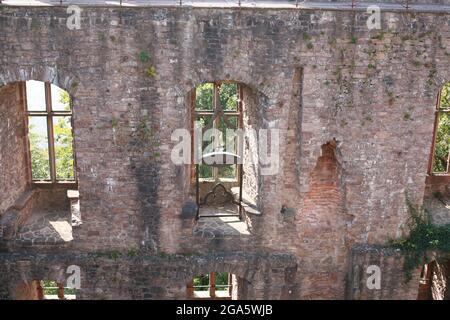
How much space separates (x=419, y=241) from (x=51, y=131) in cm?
736

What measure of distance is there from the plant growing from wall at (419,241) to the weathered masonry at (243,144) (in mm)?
A: 196

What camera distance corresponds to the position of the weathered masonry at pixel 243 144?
30.5 ft

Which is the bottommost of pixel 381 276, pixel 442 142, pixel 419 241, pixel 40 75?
pixel 381 276

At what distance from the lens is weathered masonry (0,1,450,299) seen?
9281mm

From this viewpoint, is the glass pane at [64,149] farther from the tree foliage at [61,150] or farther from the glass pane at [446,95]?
the glass pane at [446,95]

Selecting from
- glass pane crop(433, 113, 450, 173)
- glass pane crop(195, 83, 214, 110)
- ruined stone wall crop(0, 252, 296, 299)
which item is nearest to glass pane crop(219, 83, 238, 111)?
glass pane crop(195, 83, 214, 110)

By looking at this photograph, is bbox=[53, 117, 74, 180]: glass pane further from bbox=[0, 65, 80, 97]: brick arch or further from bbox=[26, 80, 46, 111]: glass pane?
bbox=[0, 65, 80, 97]: brick arch

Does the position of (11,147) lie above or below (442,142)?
above

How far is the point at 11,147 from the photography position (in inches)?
417

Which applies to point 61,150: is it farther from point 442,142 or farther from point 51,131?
point 442,142

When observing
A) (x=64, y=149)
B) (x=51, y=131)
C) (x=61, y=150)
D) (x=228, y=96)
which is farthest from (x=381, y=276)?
(x=61, y=150)

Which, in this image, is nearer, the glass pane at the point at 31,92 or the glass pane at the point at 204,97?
the glass pane at the point at 31,92

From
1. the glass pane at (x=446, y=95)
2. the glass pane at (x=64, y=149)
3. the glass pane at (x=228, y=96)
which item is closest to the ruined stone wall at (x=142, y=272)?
the glass pane at (x=446, y=95)

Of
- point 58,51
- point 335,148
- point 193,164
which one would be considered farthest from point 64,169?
point 335,148
